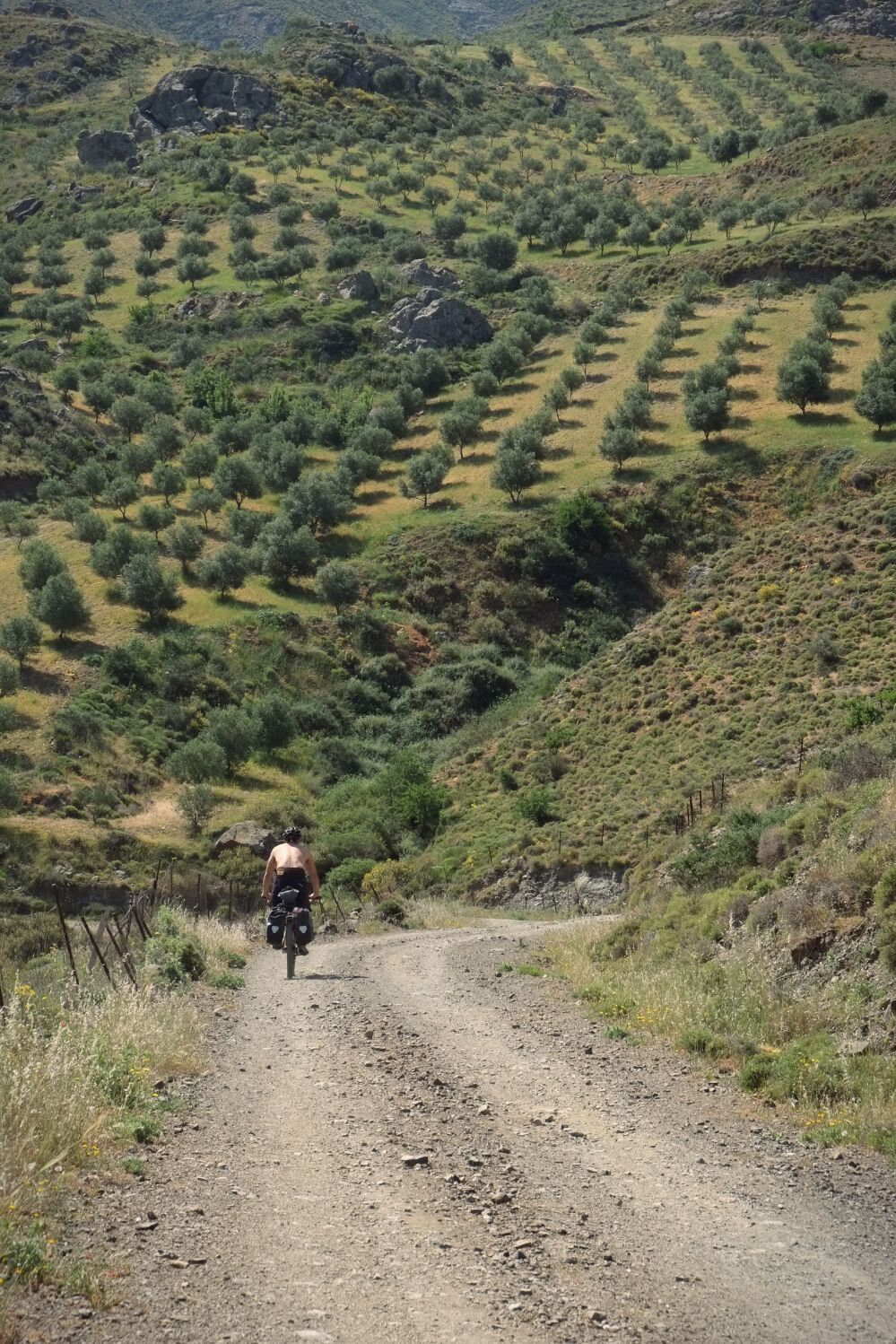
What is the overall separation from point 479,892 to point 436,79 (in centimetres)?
17392

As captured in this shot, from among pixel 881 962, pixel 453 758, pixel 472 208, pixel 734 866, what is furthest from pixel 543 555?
pixel 472 208

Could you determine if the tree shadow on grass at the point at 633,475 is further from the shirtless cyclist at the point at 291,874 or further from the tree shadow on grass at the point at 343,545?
the shirtless cyclist at the point at 291,874

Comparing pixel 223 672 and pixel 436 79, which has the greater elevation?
pixel 436 79

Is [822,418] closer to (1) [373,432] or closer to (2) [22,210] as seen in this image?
(1) [373,432]

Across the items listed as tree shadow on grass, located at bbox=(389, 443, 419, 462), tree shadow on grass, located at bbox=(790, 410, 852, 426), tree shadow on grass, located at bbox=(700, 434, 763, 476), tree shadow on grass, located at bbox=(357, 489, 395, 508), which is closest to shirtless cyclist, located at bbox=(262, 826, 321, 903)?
tree shadow on grass, located at bbox=(700, 434, 763, 476)

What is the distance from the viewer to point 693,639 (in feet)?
159

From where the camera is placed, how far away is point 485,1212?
575cm

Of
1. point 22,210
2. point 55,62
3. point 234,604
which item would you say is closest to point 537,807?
point 234,604

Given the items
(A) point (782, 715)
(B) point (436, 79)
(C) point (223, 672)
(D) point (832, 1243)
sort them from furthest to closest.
Answer: (B) point (436, 79) → (C) point (223, 672) → (A) point (782, 715) → (D) point (832, 1243)

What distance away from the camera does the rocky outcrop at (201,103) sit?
157 metres

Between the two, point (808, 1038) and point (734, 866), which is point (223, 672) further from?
point (808, 1038)

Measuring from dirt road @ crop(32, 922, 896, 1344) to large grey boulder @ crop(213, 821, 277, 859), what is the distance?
114ft

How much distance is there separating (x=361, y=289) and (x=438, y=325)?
43.3 ft

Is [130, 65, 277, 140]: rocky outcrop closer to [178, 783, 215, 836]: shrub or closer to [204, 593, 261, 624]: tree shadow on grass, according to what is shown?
[204, 593, 261, 624]: tree shadow on grass
